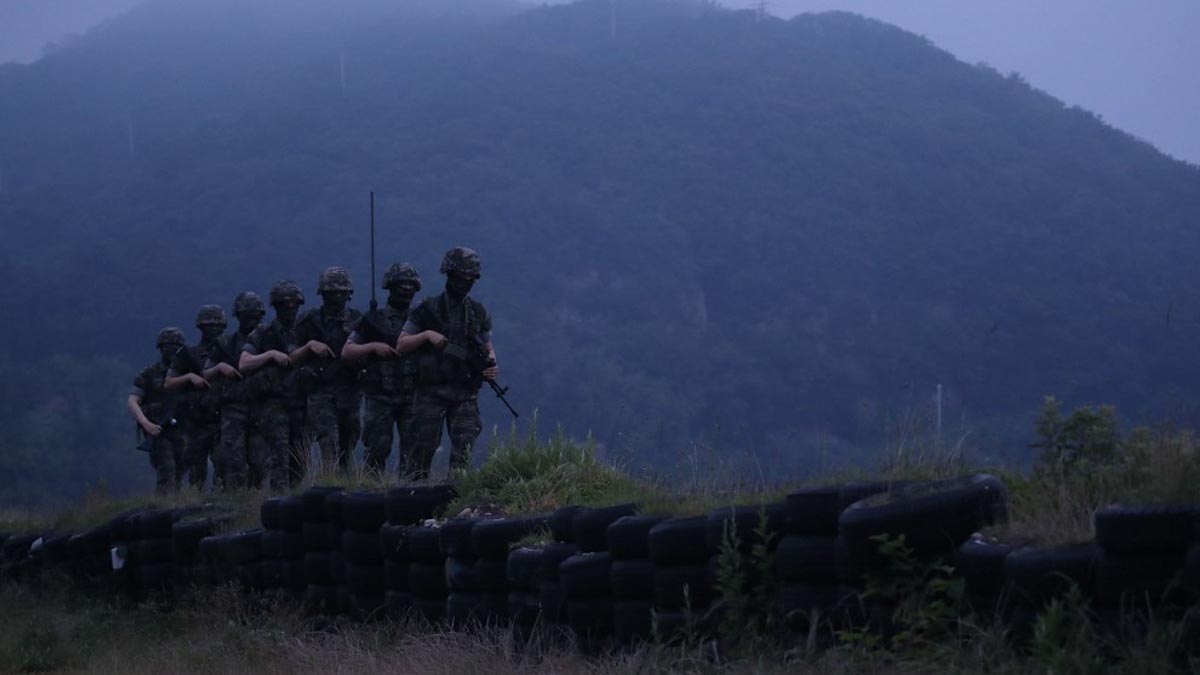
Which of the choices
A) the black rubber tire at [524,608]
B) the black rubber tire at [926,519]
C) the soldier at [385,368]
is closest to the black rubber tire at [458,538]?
the black rubber tire at [524,608]

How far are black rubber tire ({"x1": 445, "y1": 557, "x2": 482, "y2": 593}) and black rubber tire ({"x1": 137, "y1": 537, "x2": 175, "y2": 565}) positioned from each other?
5.12 metres

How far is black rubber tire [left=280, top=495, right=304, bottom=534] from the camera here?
12.3m

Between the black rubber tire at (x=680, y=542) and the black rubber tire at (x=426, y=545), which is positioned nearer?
the black rubber tire at (x=680, y=542)

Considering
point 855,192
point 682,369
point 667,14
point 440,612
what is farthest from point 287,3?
point 440,612

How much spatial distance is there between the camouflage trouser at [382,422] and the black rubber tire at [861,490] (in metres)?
8.14

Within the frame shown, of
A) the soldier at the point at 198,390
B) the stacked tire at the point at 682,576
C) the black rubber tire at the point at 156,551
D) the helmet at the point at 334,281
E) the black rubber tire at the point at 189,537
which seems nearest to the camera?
the stacked tire at the point at 682,576

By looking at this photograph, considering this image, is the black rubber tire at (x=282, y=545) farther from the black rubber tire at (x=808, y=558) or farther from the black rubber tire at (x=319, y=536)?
the black rubber tire at (x=808, y=558)

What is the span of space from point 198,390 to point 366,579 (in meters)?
9.21

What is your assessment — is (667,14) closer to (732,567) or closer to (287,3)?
Result: (287,3)

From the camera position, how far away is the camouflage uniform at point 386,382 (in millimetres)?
15562

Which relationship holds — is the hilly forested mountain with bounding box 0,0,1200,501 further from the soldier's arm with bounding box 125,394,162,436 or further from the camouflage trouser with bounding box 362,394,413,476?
the camouflage trouser with bounding box 362,394,413,476

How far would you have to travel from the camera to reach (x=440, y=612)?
34.7ft

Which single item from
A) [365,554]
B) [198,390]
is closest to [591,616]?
[365,554]

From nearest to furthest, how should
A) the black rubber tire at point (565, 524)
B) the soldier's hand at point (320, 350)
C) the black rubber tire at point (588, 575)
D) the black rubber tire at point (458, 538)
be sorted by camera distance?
the black rubber tire at point (588, 575), the black rubber tire at point (565, 524), the black rubber tire at point (458, 538), the soldier's hand at point (320, 350)
